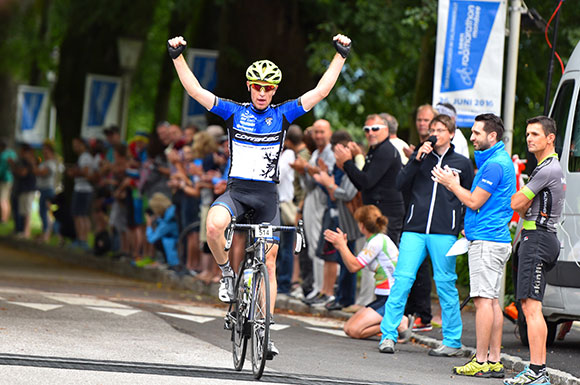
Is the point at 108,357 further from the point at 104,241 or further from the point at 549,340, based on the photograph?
the point at 104,241

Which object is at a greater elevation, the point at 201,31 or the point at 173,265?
the point at 201,31

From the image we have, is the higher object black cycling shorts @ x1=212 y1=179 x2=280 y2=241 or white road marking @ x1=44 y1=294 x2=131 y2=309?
Result: black cycling shorts @ x1=212 y1=179 x2=280 y2=241

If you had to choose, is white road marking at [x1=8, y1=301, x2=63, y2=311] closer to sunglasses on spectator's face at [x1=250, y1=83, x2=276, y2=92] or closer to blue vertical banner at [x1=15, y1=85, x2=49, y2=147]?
sunglasses on spectator's face at [x1=250, y1=83, x2=276, y2=92]

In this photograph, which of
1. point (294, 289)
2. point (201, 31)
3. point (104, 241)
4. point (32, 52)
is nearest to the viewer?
point (294, 289)

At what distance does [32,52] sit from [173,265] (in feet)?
54.1

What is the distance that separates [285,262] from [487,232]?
5.95 meters

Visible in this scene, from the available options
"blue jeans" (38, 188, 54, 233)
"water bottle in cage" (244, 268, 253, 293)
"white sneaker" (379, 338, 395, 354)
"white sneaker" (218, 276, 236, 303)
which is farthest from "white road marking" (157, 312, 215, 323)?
"blue jeans" (38, 188, 54, 233)

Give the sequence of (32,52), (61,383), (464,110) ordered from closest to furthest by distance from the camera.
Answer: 1. (61,383)
2. (464,110)
3. (32,52)

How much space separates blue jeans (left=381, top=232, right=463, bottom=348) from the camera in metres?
10.3

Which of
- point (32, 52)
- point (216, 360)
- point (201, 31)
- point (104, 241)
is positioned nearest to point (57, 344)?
point (216, 360)

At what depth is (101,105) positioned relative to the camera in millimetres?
24109

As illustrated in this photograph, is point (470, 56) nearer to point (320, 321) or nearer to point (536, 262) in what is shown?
point (320, 321)

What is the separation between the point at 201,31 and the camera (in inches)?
1016

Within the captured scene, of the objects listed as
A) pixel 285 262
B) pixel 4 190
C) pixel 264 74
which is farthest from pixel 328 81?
pixel 4 190
